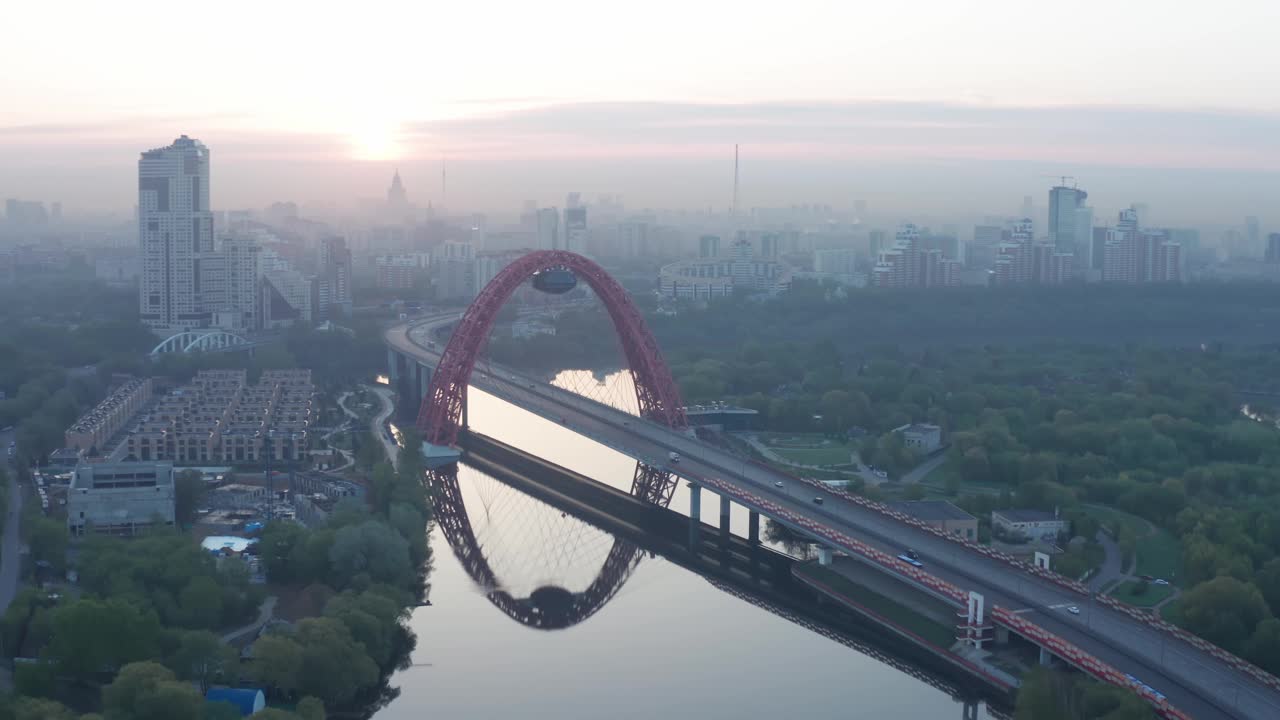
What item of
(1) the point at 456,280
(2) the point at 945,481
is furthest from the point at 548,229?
(2) the point at 945,481

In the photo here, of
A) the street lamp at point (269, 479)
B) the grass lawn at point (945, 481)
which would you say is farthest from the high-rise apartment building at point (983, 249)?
the street lamp at point (269, 479)

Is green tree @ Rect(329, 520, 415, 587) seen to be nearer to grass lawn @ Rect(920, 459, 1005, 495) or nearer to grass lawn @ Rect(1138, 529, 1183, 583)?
grass lawn @ Rect(1138, 529, 1183, 583)

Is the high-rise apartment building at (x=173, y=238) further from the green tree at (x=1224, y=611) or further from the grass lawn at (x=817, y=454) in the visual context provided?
the green tree at (x=1224, y=611)

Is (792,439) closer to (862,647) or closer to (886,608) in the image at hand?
(886,608)

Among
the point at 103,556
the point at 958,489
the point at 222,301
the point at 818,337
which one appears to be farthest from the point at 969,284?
the point at 103,556

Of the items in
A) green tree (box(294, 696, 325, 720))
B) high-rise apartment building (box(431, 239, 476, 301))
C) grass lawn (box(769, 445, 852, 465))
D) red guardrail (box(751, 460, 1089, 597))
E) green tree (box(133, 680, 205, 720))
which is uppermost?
high-rise apartment building (box(431, 239, 476, 301))

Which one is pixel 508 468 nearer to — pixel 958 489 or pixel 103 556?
pixel 958 489

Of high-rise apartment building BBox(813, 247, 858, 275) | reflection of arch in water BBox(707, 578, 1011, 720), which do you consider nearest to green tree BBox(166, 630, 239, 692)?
reflection of arch in water BBox(707, 578, 1011, 720)
